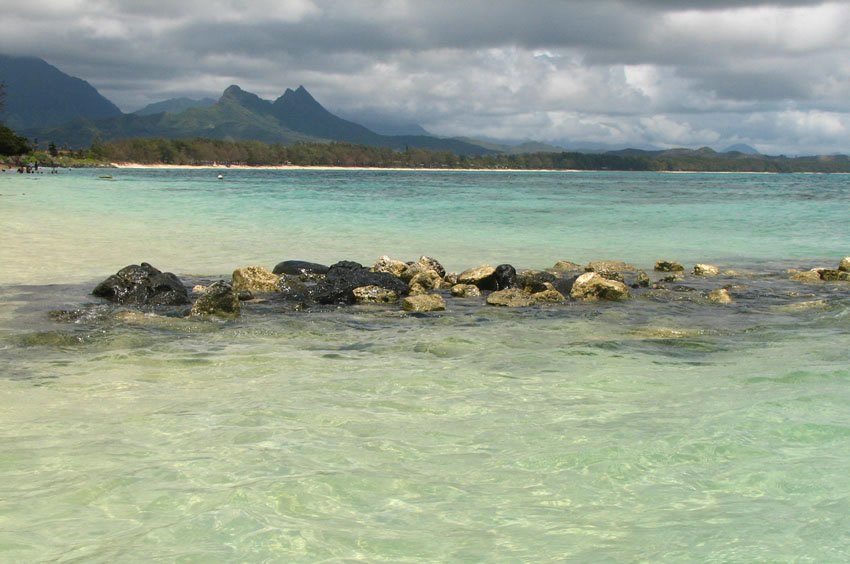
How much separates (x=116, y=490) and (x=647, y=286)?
457 inches

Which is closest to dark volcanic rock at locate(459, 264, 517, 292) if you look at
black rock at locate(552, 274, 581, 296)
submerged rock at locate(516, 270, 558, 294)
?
submerged rock at locate(516, 270, 558, 294)

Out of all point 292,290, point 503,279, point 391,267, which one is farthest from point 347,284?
point 503,279

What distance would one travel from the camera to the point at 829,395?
738cm

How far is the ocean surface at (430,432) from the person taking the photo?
179 inches

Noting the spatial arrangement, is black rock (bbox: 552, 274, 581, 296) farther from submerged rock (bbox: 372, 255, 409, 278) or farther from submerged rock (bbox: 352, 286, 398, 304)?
submerged rock (bbox: 372, 255, 409, 278)

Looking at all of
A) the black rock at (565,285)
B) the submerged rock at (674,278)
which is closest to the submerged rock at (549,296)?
the black rock at (565,285)

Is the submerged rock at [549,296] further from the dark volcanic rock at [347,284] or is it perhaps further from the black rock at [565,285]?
the dark volcanic rock at [347,284]

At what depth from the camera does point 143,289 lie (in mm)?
12367

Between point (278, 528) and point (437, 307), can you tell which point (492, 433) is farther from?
point (437, 307)

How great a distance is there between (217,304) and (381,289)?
117 inches

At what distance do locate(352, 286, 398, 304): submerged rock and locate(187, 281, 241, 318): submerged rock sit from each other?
86.4 inches

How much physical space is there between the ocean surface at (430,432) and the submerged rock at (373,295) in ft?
2.50

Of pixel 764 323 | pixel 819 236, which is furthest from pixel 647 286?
pixel 819 236

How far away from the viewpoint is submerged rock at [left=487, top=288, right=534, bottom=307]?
488 inches
